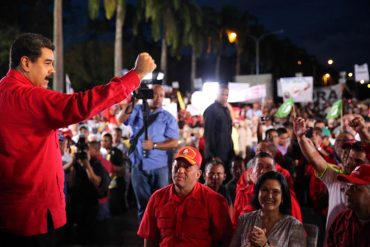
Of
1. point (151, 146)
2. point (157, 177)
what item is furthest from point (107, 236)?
point (151, 146)

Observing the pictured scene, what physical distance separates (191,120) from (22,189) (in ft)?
40.8

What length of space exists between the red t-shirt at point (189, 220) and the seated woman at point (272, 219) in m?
0.21

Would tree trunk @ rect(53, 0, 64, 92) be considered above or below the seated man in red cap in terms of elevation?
above

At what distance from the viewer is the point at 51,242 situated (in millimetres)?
2775

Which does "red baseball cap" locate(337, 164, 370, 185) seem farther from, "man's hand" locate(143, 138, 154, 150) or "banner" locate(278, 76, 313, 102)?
"banner" locate(278, 76, 313, 102)

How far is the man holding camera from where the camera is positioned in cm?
583

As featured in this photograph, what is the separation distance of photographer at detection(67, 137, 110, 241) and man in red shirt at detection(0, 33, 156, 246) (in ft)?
15.5

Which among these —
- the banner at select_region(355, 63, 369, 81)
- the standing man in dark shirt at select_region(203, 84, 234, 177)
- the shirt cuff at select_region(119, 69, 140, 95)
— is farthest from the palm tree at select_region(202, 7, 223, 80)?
the shirt cuff at select_region(119, 69, 140, 95)

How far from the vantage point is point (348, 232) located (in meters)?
3.42

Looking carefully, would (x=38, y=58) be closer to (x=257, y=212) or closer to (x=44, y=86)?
(x=44, y=86)

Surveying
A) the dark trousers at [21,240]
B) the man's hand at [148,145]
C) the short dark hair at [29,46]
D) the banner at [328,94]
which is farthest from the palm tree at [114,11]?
the dark trousers at [21,240]

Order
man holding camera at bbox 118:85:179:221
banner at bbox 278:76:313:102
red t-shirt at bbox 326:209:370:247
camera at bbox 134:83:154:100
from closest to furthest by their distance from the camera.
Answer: red t-shirt at bbox 326:209:370:247 → camera at bbox 134:83:154:100 → man holding camera at bbox 118:85:179:221 → banner at bbox 278:76:313:102

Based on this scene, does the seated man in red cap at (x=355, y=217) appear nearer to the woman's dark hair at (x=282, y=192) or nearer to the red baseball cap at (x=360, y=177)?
the red baseball cap at (x=360, y=177)

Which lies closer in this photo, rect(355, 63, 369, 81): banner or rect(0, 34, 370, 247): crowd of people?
rect(0, 34, 370, 247): crowd of people
